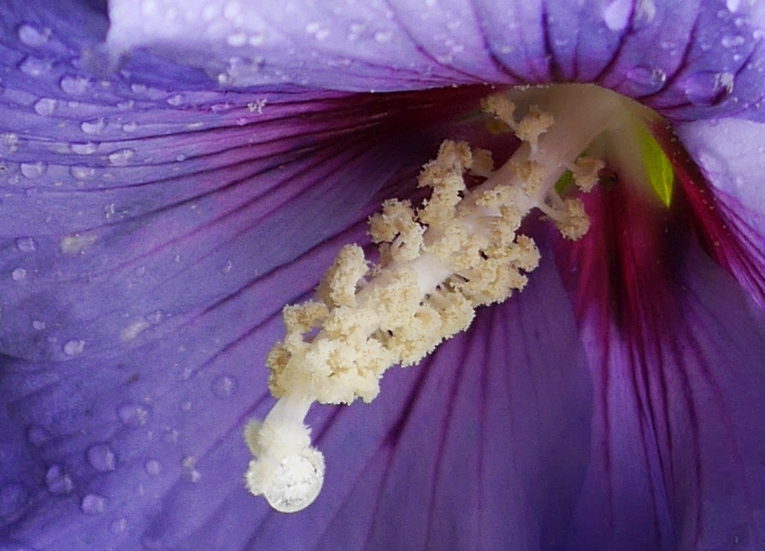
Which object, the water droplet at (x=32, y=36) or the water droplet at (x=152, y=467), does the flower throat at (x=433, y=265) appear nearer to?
the water droplet at (x=152, y=467)

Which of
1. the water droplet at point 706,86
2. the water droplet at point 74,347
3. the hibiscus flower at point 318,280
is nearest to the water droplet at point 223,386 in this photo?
the hibiscus flower at point 318,280

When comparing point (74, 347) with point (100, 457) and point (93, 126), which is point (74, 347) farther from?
point (93, 126)

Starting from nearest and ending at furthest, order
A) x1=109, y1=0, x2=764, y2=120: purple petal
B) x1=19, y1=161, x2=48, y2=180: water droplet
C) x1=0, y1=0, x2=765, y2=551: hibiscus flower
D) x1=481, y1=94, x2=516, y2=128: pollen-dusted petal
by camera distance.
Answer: x1=109, y1=0, x2=764, y2=120: purple petal, x1=0, y1=0, x2=765, y2=551: hibiscus flower, x1=19, y1=161, x2=48, y2=180: water droplet, x1=481, y1=94, x2=516, y2=128: pollen-dusted petal

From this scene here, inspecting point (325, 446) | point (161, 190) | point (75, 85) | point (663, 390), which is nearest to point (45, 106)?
point (75, 85)

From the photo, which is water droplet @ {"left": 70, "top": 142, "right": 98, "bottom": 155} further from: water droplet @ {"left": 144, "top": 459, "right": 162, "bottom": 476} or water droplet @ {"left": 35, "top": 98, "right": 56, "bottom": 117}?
water droplet @ {"left": 144, "top": 459, "right": 162, "bottom": 476}

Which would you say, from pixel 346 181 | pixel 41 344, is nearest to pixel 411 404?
pixel 346 181

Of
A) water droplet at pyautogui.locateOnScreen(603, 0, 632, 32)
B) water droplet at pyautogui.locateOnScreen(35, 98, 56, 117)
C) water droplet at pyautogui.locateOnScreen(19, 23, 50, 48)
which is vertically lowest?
water droplet at pyautogui.locateOnScreen(603, 0, 632, 32)

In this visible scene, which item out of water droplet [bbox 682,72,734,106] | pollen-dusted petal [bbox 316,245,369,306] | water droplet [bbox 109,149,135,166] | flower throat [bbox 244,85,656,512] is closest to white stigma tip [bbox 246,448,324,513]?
flower throat [bbox 244,85,656,512]
